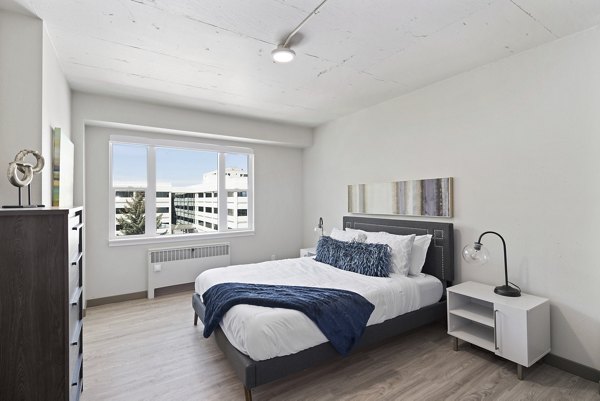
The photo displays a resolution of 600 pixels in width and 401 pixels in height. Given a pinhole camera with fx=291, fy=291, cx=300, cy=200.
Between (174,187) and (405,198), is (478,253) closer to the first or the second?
(405,198)

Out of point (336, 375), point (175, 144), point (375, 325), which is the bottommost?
point (336, 375)

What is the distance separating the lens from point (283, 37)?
2332 mm

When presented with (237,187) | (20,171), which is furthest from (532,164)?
(237,187)

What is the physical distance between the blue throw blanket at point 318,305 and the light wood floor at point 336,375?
1.02 ft

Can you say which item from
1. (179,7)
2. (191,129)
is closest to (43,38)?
(179,7)

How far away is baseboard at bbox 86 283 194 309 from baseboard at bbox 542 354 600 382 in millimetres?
4274

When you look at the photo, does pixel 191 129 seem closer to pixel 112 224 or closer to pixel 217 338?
pixel 112 224

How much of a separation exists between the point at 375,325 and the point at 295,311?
0.82 m

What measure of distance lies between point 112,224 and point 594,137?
A: 5.16 m

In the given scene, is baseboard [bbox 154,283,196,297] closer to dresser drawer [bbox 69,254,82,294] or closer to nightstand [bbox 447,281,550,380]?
dresser drawer [bbox 69,254,82,294]

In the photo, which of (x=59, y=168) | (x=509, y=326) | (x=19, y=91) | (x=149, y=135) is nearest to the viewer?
(x=19, y=91)

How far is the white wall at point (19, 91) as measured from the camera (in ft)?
6.47

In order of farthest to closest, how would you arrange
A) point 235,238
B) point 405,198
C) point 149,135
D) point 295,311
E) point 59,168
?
1. point 235,238
2. point 149,135
3. point 405,198
4. point 59,168
5. point 295,311

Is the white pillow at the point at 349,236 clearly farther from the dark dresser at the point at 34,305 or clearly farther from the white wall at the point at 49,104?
the white wall at the point at 49,104
